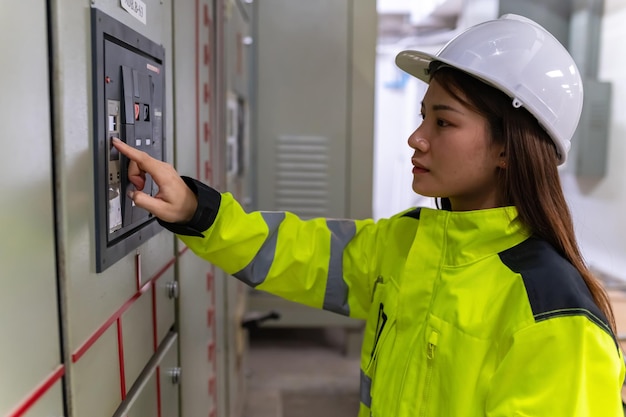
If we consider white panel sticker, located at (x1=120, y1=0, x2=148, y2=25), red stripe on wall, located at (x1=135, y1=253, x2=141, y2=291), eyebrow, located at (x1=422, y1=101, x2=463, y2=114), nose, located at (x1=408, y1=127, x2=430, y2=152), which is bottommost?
red stripe on wall, located at (x1=135, y1=253, x2=141, y2=291)

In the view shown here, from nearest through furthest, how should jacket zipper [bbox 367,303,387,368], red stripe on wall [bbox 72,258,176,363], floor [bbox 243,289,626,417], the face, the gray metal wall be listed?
the gray metal wall → red stripe on wall [bbox 72,258,176,363] → the face → jacket zipper [bbox 367,303,387,368] → floor [bbox 243,289,626,417]

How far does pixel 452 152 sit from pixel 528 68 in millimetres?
184

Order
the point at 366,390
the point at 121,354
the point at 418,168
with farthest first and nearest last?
the point at 366,390, the point at 418,168, the point at 121,354

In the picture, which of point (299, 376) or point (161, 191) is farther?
point (299, 376)

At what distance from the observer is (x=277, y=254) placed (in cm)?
117

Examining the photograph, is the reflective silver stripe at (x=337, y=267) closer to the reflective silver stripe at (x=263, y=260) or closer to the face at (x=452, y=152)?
the reflective silver stripe at (x=263, y=260)

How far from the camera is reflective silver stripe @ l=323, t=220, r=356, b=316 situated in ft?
4.01

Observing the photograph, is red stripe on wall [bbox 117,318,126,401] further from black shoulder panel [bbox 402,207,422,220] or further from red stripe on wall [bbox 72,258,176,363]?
black shoulder panel [bbox 402,207,422,220]

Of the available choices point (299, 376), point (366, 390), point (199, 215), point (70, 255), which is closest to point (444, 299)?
point (366, 390)

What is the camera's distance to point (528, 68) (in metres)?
0.96

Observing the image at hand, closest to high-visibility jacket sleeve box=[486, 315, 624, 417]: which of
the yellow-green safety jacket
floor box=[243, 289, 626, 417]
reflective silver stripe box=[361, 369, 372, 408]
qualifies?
the yellow-green safety jacket

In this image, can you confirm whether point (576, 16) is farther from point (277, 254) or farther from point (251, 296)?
point (277, 254)

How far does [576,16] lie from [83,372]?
2.96 m

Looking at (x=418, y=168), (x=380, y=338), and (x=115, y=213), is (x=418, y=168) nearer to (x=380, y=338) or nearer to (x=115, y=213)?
(x=380, y=338)
